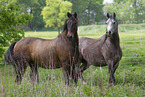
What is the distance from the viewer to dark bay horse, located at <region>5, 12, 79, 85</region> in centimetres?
608

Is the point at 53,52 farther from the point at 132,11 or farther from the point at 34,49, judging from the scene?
the point at 132,11

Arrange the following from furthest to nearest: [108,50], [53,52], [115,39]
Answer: [108,50]
[115,39]
[53,52]

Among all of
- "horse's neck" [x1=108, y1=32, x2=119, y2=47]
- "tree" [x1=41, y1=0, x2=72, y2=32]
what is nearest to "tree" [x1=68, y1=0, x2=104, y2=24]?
"tree" [x1=41, y1=0, x2=72, y2=32]

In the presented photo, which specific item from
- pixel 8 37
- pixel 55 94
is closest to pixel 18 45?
pixel 55 94

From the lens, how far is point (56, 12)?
5053 cm

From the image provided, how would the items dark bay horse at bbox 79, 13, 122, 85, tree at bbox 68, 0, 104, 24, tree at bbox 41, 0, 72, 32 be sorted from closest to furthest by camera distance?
dark bay horse at bbox 79, 13, 122, 85 → tree at bbox 41, 0, 72, 32 → tree at bbox 68, 0, 104, 24

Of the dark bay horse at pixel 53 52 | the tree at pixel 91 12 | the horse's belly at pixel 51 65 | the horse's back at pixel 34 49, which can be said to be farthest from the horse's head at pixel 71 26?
the tree at pixel 91 12

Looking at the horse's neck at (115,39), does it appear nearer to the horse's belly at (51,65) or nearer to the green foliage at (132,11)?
the horse's belly at (51,65)

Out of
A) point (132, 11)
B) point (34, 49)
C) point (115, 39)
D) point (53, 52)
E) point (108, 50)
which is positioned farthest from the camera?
point (132, 11)

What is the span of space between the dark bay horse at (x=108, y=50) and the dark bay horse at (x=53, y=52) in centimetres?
95

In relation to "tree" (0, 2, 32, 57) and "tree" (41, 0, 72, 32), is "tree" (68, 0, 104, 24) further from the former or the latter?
"tree" (0, 2, 32, 57)

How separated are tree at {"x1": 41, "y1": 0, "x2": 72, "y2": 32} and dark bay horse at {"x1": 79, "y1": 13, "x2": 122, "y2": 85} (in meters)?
40.2

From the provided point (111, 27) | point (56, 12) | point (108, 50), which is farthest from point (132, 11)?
point (111, 27)

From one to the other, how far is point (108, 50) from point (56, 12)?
4440 centimetres
